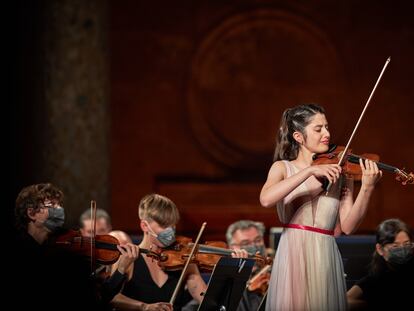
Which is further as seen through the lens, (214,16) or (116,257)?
(214,16)

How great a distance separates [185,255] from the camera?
420 cm

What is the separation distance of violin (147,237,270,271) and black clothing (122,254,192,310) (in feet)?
0.24

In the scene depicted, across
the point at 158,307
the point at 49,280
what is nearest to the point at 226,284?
the point at 158,307

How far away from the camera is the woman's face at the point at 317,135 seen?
11.5 feet

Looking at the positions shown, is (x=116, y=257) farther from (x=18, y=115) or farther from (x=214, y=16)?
(x=214, y=16)

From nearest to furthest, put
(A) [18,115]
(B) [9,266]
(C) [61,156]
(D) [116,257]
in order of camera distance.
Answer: (B) [9,266] < (D) [116,257] < (C) [61,156] < (A) [18,115]

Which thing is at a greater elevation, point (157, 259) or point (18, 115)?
point (18, 115)

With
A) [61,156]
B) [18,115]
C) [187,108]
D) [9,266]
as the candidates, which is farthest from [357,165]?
[187,108]

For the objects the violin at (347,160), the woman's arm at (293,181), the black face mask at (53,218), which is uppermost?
the violin at (347,160)

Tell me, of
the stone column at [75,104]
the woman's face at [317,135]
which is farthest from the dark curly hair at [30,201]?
the stone column at [75,104]

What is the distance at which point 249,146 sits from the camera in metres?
7.97

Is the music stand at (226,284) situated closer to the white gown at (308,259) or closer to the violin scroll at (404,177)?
the white gown at (308,259)

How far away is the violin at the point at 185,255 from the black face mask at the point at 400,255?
76 cm

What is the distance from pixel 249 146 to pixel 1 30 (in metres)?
2.58
